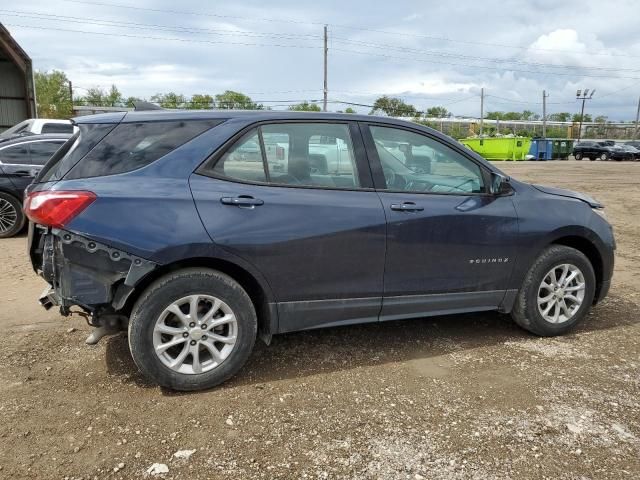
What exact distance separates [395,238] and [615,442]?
68.2 inches

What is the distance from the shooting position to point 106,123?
10.7ft

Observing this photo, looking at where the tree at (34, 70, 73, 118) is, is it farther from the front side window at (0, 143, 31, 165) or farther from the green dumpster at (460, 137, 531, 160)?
the front side window at (0, 143, 31, 165)

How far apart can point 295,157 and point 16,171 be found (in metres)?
6.60

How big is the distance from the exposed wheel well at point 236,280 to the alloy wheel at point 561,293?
7.35 feet

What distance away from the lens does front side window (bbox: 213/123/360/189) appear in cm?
334

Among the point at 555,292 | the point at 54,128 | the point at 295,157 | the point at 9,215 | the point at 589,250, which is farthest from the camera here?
the point at 54,128

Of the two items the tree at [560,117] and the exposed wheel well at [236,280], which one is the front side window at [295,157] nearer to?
the exposed wheel well at [236,280]

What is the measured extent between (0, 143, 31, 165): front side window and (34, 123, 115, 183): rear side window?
19.2ft

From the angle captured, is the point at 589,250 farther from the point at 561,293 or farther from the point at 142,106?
the point at 142,106

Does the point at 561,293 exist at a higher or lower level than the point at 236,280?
lower

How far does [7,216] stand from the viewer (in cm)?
811

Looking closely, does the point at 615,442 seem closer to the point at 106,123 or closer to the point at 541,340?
the point at 541,340

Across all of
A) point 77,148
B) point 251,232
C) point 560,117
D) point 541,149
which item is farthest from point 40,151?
point 560,117

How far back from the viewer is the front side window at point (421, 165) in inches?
147
